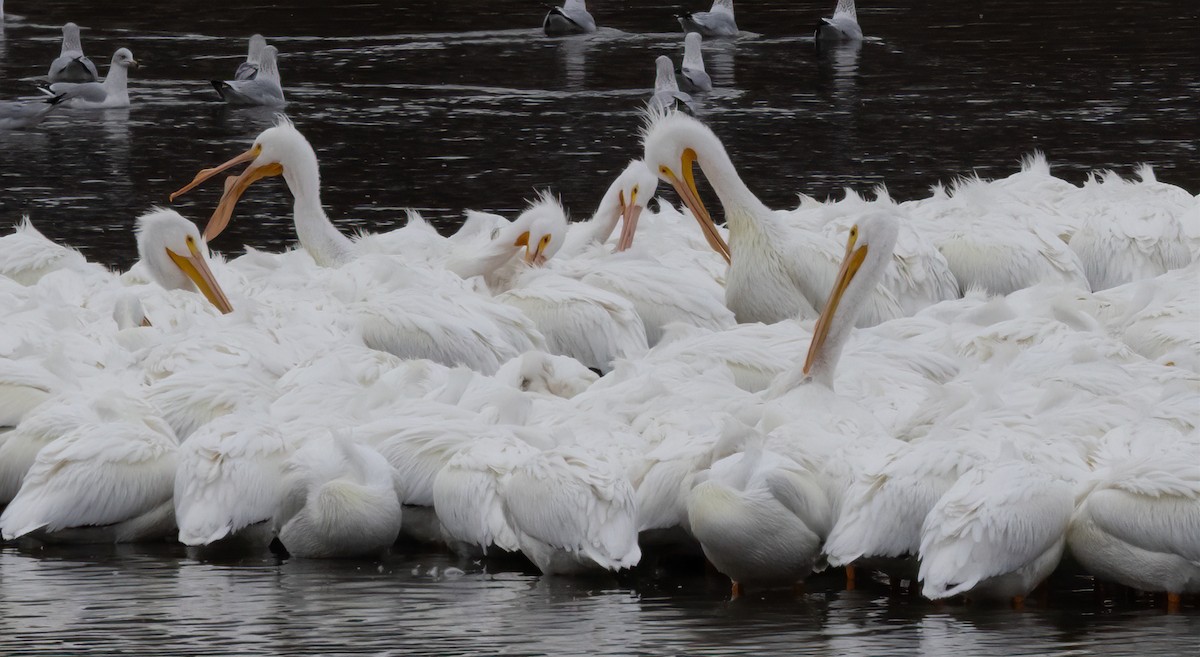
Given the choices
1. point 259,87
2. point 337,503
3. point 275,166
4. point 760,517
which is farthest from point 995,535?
point 259,87

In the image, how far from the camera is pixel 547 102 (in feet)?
50.1

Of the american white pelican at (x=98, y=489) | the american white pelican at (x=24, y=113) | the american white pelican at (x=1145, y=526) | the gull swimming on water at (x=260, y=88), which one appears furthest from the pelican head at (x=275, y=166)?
the gull swimming on water at (x=260, y=88)

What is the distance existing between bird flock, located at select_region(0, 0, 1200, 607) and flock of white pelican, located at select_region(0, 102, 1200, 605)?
1 cm

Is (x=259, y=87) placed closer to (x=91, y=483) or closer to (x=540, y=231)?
(x=540, y=231)

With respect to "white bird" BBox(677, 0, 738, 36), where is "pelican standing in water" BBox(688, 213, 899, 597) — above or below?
below

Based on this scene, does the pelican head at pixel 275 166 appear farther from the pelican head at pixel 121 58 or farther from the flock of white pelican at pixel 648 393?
the pelican head at pixel 121 58

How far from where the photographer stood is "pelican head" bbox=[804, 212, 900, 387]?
5.75 meters

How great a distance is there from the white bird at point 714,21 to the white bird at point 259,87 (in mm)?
5190

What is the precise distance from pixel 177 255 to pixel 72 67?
9.11 metres

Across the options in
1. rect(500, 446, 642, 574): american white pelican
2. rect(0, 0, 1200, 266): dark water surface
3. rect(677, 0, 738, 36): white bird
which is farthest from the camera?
rect(677, 0, 738, 36): white bird

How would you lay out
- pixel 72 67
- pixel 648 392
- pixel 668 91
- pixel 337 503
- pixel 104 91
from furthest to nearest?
A: pixel 72 67
pixel 104 91
pixel 668 91
pixel 648 392
pixel 337 503

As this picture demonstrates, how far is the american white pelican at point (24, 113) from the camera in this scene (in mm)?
14172

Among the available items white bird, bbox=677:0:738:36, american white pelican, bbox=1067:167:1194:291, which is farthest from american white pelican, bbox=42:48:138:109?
american white pelican, bbox=1067:167:1194:291

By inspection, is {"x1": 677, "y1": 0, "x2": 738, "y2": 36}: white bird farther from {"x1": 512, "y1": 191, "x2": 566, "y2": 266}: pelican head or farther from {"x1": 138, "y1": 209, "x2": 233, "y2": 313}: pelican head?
{"x1": 138, "y1": 209, "x2": 233, "y2": 313}: pelican head
